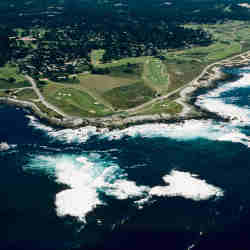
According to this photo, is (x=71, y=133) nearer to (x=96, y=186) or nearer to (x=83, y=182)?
(x=83, y=182)

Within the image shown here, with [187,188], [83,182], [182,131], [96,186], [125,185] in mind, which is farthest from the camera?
[182,131]

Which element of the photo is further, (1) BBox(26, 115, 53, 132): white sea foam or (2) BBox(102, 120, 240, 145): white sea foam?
(1) BBox(26, 115, 53, 132): white sea foam

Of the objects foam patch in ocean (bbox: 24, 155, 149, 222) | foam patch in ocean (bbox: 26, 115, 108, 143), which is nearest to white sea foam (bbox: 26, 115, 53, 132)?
foam patch in ocean (bbox: 26, 115, 108, 143)

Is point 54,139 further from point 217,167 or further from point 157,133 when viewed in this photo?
point 217,167

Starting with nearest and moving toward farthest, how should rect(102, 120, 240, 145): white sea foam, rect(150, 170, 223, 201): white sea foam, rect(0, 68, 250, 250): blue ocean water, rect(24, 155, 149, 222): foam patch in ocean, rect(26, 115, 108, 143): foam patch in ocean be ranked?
rect(0, 68, 250, 250): blue ocean water, rect(24, 155, 149, 222): foam patch in ocean, rect(150, 170, 223, 201): white sea foam, rect(26, 115, 108, 143): foam patch in ocean, rect(102, 120, 240, 145): white sea foam

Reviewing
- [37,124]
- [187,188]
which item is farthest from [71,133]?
[187,188]

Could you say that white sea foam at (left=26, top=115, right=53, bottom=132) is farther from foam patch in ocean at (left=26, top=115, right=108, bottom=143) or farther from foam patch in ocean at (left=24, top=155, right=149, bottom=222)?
foam patch in ocean at (left=24, top=155, right=149, bottom=222)
